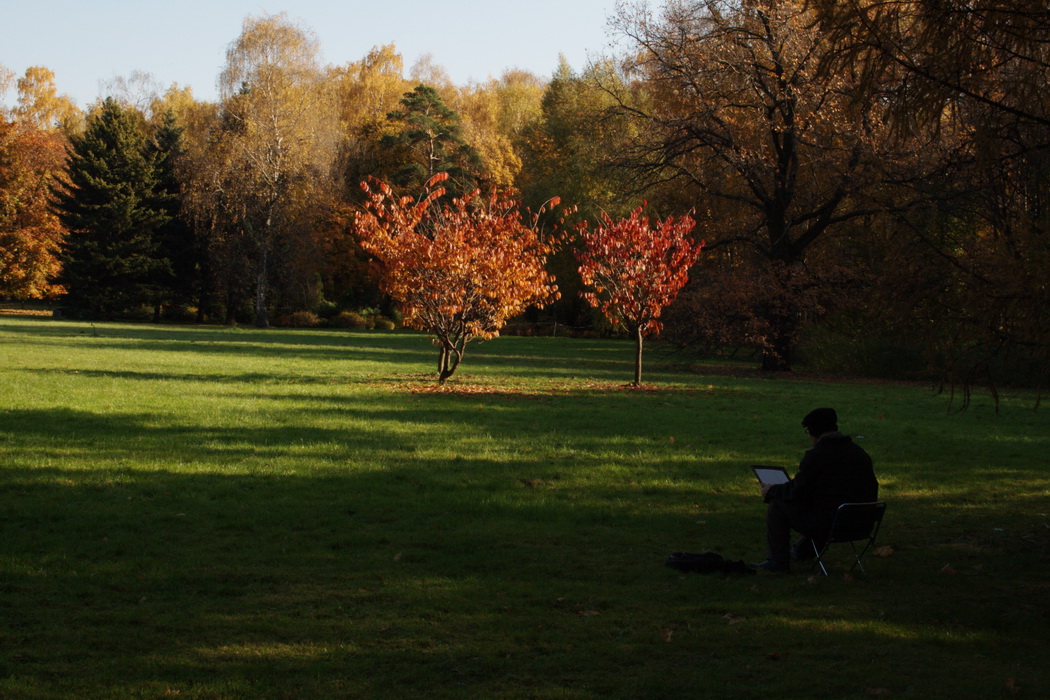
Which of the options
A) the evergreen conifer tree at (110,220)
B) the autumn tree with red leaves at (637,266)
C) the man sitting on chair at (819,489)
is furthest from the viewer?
the evergreen conifer tree at (110,220)

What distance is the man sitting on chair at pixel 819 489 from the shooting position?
7.11m

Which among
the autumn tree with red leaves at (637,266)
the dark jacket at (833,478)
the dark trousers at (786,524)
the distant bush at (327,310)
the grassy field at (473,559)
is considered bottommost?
the grassy field at (473,559)

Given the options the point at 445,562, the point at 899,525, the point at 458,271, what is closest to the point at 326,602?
the point at 445,562

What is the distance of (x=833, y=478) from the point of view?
7.14m

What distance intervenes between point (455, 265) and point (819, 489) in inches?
525

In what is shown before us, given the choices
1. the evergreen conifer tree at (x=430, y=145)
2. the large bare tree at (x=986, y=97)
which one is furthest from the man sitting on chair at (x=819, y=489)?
the evergreen conifer tree at (x=430, y=145)

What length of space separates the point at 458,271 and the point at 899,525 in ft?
40.1

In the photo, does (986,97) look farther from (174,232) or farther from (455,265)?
(174,232)

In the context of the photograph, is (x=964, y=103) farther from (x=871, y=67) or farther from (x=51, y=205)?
(x=51, y=205)

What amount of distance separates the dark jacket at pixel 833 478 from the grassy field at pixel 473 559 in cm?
61

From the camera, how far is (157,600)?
6195 mm

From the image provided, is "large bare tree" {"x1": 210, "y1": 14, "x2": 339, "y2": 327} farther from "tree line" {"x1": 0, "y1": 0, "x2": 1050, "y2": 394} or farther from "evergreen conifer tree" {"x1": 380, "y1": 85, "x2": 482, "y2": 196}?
"evergreen conifer tree" {"x1": 380, "y1": 85, "x2": 482, "y2": 196}

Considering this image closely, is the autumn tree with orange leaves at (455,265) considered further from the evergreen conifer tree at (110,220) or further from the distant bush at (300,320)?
the evergreen conifer tree at (110,220)

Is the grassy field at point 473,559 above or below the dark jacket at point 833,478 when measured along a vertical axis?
below
